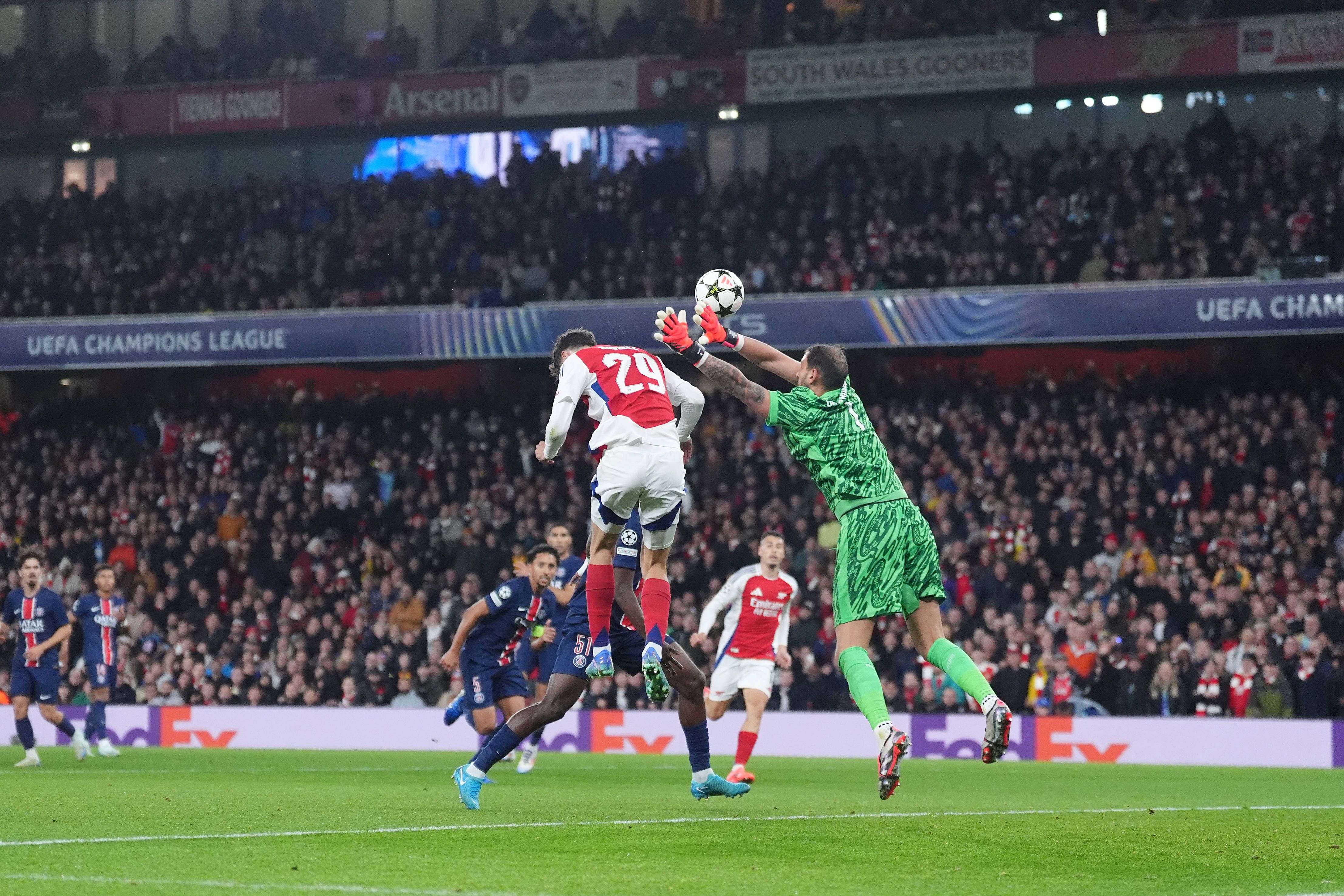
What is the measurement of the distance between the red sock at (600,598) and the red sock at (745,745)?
458 cm

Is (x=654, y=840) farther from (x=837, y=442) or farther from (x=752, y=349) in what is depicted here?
(x=752, y=349)

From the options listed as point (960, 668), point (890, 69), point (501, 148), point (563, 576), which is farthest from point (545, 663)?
point (501, 148)

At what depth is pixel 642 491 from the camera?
31.7 ft

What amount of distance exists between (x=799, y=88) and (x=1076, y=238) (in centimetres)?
690

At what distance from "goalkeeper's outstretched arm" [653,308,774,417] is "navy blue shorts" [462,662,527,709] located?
22.9 ft

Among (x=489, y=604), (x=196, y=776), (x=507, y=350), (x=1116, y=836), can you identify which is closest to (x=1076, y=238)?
(x=507, y=350)

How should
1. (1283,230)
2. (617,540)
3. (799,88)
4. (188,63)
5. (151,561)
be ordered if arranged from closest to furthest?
(617,540), (1283,230), (151,561), (799,88), (188,63)

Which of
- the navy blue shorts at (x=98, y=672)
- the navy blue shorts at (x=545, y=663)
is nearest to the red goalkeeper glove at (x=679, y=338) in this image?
the navy blue shorts at (x=545, y=663)

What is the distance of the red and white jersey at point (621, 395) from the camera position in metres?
9.66

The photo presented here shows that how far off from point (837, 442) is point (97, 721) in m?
13.4

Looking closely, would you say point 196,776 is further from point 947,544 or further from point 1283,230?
point 1283,230

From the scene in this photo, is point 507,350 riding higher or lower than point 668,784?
higher

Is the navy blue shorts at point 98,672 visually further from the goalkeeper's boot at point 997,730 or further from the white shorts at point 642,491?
the goalkeeper's boot at point 997,730

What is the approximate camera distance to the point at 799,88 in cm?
3186
